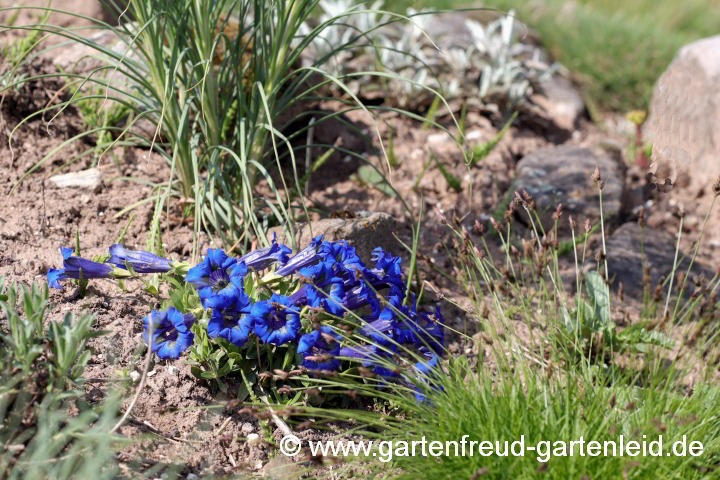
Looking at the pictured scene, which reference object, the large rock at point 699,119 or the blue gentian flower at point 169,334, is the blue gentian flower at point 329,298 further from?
the large rock at point 699,119

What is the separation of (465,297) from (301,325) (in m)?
0.96

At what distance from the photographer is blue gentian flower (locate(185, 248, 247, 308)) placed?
90.7 inches

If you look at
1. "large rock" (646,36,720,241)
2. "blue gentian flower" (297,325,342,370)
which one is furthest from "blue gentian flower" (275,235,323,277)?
"large rock" (646,36,720,241)

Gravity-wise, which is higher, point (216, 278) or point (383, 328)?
point (216, 278)

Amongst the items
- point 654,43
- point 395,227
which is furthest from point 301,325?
point 654,43

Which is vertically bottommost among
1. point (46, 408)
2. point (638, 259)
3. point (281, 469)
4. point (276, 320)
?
point (281, 469)

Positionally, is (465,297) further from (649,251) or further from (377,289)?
(649,251)

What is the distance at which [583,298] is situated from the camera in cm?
322

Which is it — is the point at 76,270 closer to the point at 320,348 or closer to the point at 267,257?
the point at 267,257

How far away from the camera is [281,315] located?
2.36 meters

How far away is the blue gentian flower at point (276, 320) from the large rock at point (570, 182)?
1.74 metres

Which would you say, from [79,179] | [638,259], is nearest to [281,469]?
[79,179]

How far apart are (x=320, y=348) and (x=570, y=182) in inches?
80.1

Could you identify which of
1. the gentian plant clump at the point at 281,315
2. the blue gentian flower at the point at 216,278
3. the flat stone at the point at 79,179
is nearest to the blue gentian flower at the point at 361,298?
the gentian plant clump at the point at 281,315
